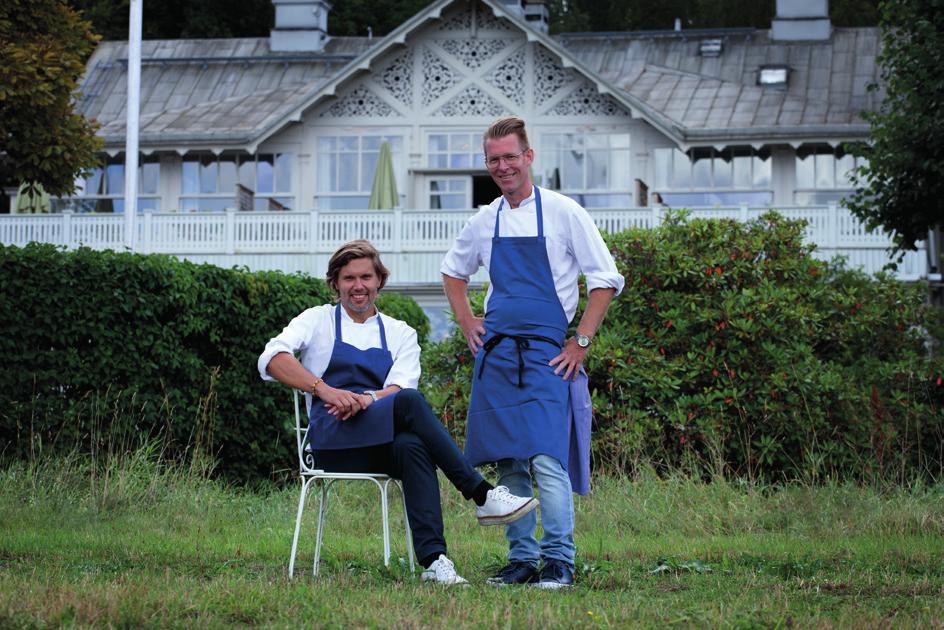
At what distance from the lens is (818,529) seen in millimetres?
9078

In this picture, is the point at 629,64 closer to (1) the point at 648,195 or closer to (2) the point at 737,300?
(1) the point at 648,195

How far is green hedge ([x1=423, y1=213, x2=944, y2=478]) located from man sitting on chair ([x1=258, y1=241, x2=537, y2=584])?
4742 mm

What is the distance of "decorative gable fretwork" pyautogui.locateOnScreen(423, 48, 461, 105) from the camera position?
31.5 metres

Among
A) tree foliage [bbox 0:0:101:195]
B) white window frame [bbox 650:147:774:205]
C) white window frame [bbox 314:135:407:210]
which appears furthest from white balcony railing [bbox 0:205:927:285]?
tree foliage [bbox 0:0:101:195]

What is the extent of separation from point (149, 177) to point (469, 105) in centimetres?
789

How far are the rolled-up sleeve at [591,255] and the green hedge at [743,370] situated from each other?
481 centimetres

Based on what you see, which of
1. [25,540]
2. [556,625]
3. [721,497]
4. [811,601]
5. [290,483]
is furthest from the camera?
[290,483]

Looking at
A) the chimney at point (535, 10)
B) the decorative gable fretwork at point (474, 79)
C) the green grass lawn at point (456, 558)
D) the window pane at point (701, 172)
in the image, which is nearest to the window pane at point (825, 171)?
the window pane at point (701, 172)

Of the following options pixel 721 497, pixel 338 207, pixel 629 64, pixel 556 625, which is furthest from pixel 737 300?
pixel 629 64

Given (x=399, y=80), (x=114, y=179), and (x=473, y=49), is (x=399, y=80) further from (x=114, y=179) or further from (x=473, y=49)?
(x=114, y=179)

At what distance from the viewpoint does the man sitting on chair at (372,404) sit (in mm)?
6332

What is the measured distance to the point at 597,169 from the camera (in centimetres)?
3119

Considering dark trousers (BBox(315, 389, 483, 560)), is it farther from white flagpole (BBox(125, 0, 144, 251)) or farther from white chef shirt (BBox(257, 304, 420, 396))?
white flagpole (BBox(125, 0, 144, 251))

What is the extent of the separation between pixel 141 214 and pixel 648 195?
11020 millimetres
